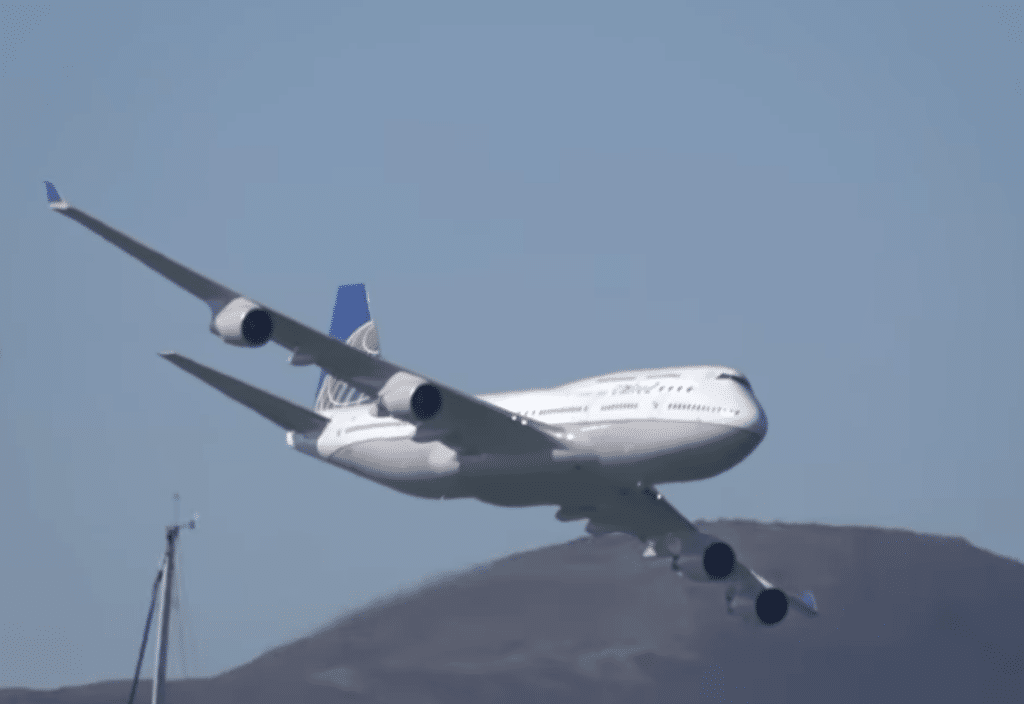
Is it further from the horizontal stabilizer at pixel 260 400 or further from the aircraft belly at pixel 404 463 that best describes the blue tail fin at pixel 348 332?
the aircraft belly at pixel 404 463

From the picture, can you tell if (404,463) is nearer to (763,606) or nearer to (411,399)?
(411,399)

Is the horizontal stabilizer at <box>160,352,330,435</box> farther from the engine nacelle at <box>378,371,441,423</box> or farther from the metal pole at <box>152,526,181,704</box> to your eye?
the metal pole at <box>152,526,181,704</box>

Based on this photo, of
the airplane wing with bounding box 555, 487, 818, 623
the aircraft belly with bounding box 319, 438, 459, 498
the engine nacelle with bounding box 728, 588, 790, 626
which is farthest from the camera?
the engine nacelle with bounding box 728, 588, 790, 626

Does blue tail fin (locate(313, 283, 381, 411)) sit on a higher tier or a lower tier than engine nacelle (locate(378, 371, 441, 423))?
higher

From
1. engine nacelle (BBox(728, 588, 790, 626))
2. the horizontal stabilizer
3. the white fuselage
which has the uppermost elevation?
the horizontal stabilizer

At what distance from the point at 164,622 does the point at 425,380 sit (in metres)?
25.7

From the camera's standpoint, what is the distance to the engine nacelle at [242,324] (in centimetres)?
4984

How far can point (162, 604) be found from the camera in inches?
2879

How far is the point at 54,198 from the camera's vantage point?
48.1 meters

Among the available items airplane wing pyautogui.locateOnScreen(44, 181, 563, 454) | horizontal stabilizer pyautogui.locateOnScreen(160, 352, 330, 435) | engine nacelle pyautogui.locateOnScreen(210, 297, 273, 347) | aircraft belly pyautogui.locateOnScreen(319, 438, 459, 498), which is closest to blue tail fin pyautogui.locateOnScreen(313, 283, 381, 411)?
horizontal stabilizer pyautogui.locateOnScreen(160, 352, 330, 435)

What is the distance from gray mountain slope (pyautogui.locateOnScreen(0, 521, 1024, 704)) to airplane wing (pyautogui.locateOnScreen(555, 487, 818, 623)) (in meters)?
31.4

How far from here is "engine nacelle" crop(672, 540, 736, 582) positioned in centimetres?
6134

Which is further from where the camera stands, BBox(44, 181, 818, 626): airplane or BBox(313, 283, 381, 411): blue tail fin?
BBox(313, 283, 381, 411): blue tail fin

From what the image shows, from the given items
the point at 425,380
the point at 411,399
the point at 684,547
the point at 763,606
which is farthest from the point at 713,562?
the point at 411,399
